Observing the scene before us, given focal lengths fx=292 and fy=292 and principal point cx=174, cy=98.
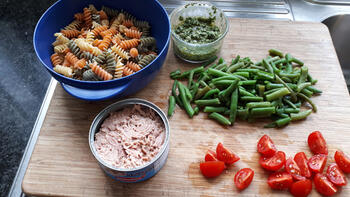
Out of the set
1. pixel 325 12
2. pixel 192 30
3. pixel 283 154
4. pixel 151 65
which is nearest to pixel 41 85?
pixel 151 65

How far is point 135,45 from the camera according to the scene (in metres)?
2.34

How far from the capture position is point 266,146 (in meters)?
2.00

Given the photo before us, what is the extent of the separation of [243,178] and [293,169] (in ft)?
1.14

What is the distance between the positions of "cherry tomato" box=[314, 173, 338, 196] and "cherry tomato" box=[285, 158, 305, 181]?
10cm

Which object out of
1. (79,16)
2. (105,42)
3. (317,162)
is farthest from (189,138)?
(79,16)

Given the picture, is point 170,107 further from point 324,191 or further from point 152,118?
point 324,191

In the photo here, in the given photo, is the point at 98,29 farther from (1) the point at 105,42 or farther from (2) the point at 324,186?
(2) the point at 324,186

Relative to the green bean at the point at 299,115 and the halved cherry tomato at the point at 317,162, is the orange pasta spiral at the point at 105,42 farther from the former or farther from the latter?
the halved cherry tomato at the point at 317,162

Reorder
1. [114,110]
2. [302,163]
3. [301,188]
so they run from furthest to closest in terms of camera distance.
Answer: [114,110]
[302,163]
[301,188]

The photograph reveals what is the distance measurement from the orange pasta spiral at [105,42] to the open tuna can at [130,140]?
501 millimetres

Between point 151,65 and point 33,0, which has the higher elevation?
point 151,65

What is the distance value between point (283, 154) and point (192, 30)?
1.26 meters

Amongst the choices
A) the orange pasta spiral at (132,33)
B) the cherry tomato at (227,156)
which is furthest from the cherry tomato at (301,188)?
the orange pasta spiral at (132,33)

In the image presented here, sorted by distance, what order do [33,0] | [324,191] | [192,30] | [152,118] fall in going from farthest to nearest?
[33,0]
[192,30]
[152,118]
[324,191]
